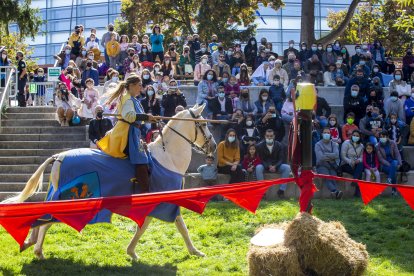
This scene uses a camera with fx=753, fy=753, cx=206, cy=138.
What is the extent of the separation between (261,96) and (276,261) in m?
10.6

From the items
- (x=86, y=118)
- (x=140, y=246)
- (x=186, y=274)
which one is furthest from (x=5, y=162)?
(x=186, y=274)

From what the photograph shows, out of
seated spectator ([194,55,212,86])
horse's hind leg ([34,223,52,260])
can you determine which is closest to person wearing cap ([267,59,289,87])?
seated spectator ([194,55,212,86])

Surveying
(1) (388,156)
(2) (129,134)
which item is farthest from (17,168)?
(1) (388,156)

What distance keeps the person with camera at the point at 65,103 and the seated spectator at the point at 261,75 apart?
16.3 ft

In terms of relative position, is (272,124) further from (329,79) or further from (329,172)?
(329,79)

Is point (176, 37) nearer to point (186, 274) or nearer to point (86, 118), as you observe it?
point (86, 118)

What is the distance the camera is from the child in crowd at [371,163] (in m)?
15.9

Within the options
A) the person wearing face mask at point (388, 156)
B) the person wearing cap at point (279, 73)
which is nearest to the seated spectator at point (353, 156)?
the person wearing face mask at point (388, 156)

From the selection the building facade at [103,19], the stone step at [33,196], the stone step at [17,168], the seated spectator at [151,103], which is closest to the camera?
the stone step at [33,196]

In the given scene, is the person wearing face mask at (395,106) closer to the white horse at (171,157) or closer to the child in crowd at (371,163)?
the child in crowd at (371,163)

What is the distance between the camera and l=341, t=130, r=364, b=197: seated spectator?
631 inches

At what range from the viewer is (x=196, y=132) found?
10.6 metres

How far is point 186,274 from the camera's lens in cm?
940

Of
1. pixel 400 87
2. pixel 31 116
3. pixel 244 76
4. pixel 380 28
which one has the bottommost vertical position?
pixel 31 116
